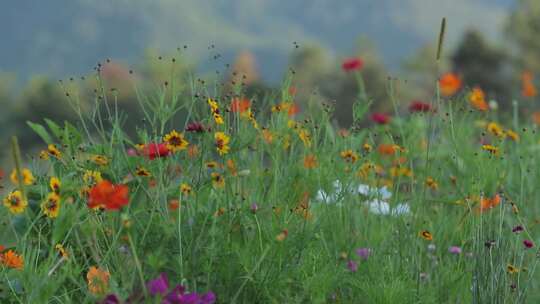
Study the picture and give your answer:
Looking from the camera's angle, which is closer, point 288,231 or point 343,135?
point 288,231

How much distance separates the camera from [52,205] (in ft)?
7.12

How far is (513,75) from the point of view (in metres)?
28.6

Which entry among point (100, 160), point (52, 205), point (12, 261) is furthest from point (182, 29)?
point (52, 205)

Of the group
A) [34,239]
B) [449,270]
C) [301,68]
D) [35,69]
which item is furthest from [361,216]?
[35,69]

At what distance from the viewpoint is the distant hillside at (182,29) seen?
15688 centimetres

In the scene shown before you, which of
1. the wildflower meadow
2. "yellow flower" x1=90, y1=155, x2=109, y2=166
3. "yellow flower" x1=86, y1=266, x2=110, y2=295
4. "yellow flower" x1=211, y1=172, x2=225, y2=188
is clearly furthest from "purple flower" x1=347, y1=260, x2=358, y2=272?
"yellow flower" x1=90, y1=155, x2=109, y2=166

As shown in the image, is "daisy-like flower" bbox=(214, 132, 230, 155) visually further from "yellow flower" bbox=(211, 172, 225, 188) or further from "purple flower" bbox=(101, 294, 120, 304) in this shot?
"purple flower" bbox=(101, 294, 120, 304)

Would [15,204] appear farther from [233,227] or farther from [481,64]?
[481,64]

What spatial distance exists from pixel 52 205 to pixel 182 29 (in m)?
165

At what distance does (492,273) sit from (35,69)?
511 ft

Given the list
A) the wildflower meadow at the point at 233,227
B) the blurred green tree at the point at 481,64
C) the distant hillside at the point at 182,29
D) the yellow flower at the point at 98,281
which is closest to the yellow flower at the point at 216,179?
the wildflower meadow at the point at 233,227

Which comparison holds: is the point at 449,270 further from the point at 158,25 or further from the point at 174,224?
the point at 158,25

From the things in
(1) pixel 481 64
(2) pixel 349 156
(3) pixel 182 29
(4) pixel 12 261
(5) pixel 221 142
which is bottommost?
(3) pixel 182 29

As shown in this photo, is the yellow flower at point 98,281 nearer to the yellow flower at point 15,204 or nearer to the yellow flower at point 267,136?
the yellow flower at point 15,204
